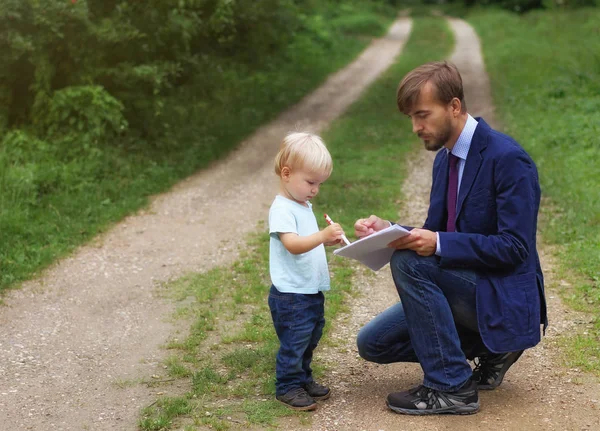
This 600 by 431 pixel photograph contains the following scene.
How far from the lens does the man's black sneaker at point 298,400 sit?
4316mm

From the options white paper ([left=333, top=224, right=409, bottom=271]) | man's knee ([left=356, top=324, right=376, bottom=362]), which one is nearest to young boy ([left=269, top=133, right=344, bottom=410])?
white paper ([left=333, top=224, right=409, bottom=271])

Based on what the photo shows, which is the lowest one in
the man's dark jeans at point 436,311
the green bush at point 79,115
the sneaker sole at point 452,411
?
the green bush at point 79,115

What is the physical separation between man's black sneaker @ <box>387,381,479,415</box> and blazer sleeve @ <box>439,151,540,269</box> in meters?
0.67

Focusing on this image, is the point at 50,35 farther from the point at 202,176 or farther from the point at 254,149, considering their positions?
the point at 254,149

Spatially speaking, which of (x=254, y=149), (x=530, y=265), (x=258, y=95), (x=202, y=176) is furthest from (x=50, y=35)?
(x=530, y=265)

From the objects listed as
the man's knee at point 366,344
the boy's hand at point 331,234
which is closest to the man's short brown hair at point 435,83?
the boy's hand at point 331,234

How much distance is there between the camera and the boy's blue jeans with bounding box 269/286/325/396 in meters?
4.24

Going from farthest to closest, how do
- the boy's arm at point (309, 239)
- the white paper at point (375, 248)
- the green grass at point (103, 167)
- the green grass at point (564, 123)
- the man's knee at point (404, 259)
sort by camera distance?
the green grass at point (103, 167)
the green grass at point (564, 123)
the man's knee at point (404, 259)
the boy's arm at point (309, 239)
the white paper at point (375, 248)

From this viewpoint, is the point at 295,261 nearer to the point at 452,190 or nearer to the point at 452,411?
the point at 452,190

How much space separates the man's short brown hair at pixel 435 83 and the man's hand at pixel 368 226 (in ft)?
1.99

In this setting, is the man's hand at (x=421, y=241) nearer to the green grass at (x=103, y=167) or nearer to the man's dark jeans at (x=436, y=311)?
the man's dark jeans at (x=436, y=311)

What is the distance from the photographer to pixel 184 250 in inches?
318

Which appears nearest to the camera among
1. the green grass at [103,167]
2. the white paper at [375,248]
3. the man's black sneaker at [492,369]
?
the white paper at [375,248]

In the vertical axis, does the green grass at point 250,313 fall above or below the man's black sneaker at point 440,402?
below
